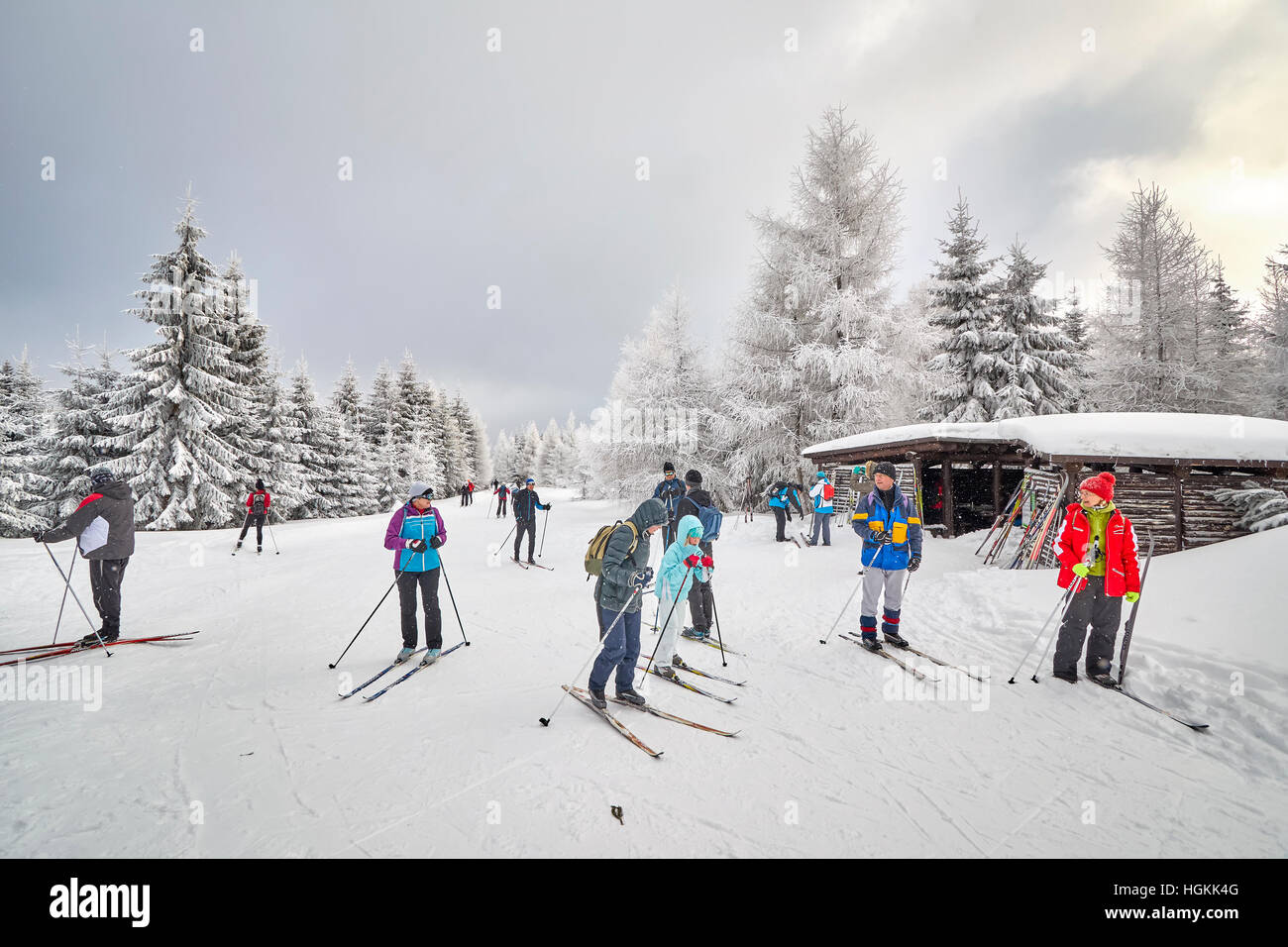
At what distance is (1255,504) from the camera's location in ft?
34.1

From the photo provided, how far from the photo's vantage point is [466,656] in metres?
6.35

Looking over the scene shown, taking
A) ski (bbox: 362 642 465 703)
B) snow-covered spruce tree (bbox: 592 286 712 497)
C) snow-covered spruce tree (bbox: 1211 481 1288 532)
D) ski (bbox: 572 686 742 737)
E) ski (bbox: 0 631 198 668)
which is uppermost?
snow-covered spruce tree (bbox: 592 286 712 497)

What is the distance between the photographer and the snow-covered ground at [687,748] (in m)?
3.06

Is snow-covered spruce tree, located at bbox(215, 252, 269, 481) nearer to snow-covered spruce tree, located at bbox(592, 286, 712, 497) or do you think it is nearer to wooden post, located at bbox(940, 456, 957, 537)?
snow-covered spruce tree, located at bbox(592, 286, 712, 497)

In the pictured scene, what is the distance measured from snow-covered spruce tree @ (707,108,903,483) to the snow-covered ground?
1226cm

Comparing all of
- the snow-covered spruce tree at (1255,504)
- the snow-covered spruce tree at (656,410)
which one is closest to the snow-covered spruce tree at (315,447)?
the snow-covered spruce tree at (656,410)

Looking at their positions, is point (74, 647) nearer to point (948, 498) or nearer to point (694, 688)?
point (694, 688)

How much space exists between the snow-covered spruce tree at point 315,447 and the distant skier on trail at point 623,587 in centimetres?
2668

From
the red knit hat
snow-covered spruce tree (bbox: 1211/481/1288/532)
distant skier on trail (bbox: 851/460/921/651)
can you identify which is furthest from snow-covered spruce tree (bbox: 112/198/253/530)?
snow-covered spruce tree (bbox: 1211/481/1288/532)

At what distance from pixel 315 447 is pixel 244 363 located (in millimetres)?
5596

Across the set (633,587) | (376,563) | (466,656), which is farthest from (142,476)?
(633,587)

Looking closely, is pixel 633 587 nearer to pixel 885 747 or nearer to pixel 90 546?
pixel 885 747

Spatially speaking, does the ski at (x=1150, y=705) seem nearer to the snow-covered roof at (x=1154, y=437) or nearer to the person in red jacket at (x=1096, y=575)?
the person in red jacket at (x=1096, y=575)

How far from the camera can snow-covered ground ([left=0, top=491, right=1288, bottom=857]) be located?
10.0 feet
